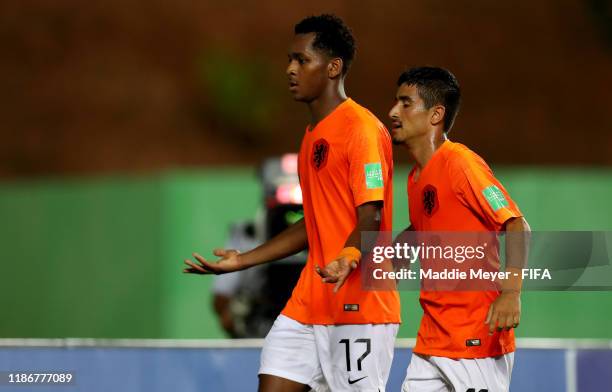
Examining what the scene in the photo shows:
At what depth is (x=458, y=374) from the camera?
6090mm

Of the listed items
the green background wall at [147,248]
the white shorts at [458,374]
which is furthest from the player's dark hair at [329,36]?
the green background wall at [147,248]

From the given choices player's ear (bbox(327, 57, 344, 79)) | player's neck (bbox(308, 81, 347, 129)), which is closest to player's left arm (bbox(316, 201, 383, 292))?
player's neck (bbox(308, 81, 347, 129))

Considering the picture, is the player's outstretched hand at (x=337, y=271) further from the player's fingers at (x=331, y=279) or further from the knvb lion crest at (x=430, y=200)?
the knvb lion crest at (x=430, y=200)

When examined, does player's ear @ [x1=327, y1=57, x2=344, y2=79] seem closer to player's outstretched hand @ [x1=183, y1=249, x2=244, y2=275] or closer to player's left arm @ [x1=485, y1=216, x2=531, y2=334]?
player's outstretched hand @ [x1=183, y1=249, x2=244, y2=275]

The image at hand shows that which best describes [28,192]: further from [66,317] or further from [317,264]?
[317,264]

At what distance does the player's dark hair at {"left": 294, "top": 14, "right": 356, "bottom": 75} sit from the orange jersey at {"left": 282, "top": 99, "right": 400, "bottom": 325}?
0.29m

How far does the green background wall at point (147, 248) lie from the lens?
14.4m

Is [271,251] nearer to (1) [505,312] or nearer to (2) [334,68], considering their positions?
(2) [334,68]

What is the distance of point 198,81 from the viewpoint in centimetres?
4006

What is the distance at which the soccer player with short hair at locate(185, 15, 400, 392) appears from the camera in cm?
622

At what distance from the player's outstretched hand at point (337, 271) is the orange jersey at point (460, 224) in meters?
0.58

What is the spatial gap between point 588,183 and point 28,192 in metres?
7.49

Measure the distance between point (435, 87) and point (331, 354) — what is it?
132 cm

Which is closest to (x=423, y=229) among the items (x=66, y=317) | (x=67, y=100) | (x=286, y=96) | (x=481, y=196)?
(x=481, y=196)
